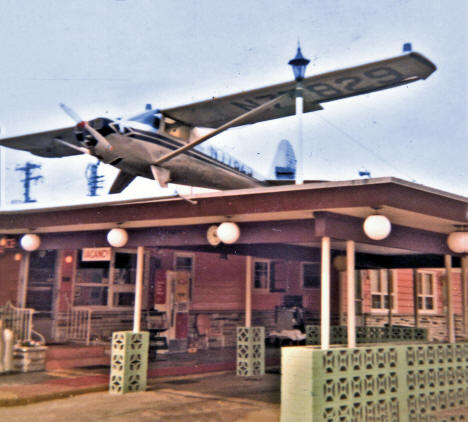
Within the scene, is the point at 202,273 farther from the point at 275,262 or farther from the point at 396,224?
the point at 396,224

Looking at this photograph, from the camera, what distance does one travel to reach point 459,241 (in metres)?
9.06

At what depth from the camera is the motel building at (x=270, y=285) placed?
7.50 meters

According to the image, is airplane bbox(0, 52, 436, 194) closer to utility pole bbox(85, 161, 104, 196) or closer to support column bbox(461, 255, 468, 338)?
support column bbox(461, 255, 468, 338)

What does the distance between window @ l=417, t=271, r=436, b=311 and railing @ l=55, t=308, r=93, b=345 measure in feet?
45.6

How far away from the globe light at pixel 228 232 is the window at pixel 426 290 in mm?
15638

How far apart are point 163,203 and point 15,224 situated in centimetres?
408

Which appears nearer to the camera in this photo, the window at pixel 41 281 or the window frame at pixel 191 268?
the window at pixel 41 281

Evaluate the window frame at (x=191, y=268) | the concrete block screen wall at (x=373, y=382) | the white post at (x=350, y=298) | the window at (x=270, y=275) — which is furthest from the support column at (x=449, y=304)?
the window at (x=270, y=275)

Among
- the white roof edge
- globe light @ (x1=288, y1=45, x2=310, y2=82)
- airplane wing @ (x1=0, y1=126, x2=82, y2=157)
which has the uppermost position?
globe light @ (x1=288, y1=45, x2=310, y2=82)

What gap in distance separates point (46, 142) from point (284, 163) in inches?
339

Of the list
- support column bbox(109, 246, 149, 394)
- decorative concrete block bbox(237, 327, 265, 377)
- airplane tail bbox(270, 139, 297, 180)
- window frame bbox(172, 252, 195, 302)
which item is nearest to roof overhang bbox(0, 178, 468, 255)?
support column bbox(109, 246, 149, 394)

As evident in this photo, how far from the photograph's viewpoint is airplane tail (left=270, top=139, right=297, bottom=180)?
19.8 m

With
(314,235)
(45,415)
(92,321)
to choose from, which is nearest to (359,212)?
(314,235)

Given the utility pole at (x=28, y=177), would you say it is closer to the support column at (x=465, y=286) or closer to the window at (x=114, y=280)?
the window at (x=114, y=280)
